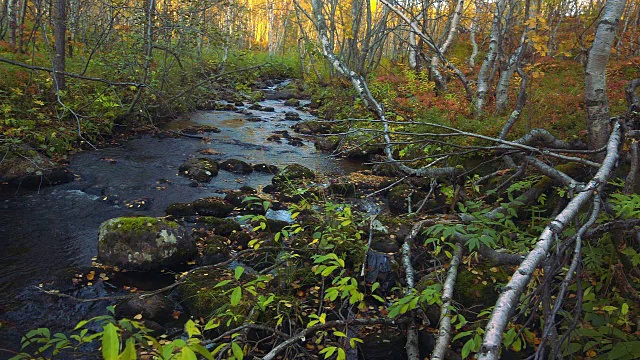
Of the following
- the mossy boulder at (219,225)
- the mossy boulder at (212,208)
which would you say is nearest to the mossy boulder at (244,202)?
the mossy boulder at (212,208)

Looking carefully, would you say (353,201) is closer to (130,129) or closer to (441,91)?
(441,91)

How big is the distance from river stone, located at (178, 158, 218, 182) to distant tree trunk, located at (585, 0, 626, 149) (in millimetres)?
8310

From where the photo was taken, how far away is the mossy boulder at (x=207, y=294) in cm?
474

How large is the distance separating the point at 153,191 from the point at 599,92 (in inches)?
342

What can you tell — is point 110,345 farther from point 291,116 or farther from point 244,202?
point 291,116

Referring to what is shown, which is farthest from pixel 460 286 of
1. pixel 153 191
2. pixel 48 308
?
pixel 153 191

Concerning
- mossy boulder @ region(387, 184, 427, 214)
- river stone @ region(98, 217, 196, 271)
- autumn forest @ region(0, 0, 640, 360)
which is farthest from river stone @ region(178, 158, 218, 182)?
mossy boulder @ region(387, 184, 427, 214)

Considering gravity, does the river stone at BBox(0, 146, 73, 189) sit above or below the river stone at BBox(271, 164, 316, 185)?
below

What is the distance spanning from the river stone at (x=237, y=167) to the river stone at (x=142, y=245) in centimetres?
483

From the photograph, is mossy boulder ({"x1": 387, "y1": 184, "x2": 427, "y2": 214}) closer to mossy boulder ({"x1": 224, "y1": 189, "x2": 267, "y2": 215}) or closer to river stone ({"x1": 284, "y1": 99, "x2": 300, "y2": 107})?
mossy boulder ({"x1": 224, "y1": 189, "x2": 267, "y2": 215})

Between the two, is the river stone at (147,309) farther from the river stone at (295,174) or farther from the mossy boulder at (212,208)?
the river stone at (295,174)

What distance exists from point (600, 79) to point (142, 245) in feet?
21.8

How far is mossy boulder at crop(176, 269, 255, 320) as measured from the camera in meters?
4.74

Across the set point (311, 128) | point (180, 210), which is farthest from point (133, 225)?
point (311, 128)
